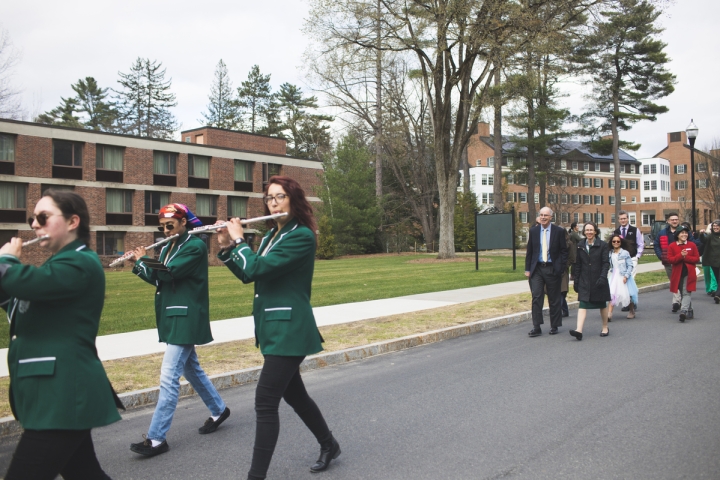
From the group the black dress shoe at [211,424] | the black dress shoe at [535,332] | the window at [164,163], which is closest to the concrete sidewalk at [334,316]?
the black dress shoe at [535,332]

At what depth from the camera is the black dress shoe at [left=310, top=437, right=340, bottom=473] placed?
4.46 metres

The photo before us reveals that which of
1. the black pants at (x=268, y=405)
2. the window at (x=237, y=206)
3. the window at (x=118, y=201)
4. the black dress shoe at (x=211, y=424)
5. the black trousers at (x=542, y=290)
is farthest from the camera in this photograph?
the window at (x=237, y=206)

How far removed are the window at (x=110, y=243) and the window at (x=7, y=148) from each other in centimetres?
748

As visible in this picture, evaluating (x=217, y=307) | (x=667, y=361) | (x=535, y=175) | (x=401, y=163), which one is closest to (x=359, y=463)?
(x=667, y=361)

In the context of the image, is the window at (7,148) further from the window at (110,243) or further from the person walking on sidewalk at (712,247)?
the person walking on sidewalk at (712,247)

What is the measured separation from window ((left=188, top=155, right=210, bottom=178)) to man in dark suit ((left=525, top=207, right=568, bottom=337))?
4211cm

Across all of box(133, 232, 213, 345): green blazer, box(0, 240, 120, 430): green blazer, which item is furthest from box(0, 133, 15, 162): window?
box(0, 240, 120, 430): green blazer

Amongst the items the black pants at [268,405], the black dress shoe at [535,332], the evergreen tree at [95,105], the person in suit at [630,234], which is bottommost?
the black dress shoe at [535,332]

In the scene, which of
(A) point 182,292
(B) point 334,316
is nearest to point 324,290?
(B) point 334,316

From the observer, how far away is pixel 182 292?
4957mm

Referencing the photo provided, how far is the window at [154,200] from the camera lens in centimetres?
4681

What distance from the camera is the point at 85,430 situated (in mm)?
2967

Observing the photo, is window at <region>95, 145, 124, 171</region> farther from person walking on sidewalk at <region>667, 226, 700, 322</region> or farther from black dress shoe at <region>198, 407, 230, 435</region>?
black dress shoe at <region>198, 407, 230, 435</region>

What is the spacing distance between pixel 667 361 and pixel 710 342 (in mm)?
1926
